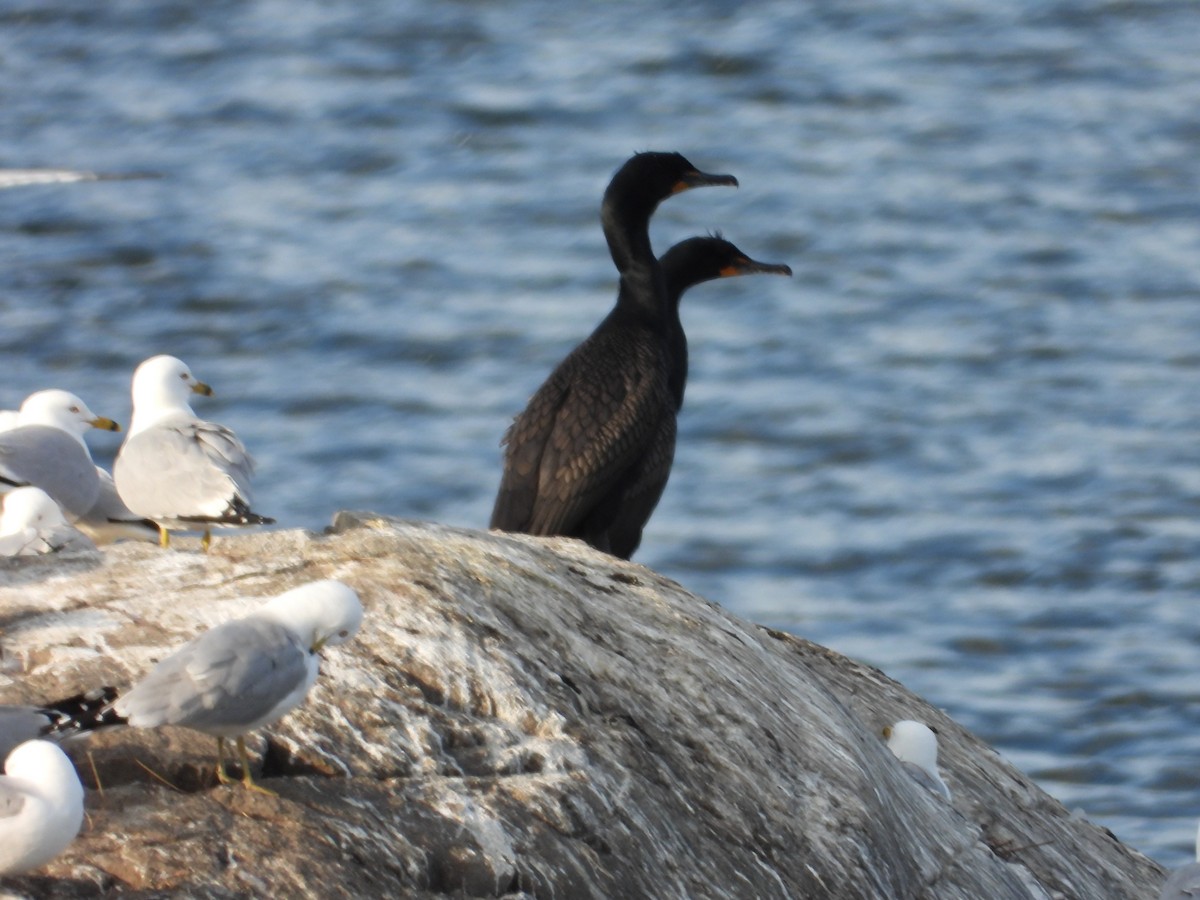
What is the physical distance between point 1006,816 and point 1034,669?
9022 mm

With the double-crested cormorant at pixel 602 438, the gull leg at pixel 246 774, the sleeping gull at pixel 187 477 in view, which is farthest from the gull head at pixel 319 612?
the double-crested cormorant at pixel 602 438

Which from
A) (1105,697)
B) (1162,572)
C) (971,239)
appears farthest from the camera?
(971,239)

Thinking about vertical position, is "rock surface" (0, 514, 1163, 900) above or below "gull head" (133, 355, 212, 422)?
below

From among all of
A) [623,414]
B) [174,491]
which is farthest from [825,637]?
[174,491]

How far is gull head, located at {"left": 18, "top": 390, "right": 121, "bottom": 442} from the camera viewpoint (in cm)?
875

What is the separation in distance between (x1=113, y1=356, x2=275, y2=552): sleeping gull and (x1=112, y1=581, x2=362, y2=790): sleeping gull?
130 centimetres

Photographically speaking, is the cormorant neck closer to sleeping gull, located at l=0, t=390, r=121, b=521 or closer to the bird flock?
the bird flock

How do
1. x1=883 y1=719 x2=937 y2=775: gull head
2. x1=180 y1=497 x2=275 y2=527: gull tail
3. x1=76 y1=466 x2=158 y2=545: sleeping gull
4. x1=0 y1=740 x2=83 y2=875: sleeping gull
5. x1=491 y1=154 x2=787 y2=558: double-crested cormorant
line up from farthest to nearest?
1. x1=491 y1=154 x2=787 y2=558: double-crested cormorant
2. x1=76 y1=466 x2=158 y2=545: sleeping gull
3. x1=883 y1=719 x2=937 y2=775: gull head
4. x1=180 y1=497 x2=275 y2=527: gull tail
5. x1=0 y1=740 x2=83 y2=875: sleeping gull

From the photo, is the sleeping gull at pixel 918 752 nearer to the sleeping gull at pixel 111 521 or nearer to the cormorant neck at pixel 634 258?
the cormorant neck at pixel 634 258

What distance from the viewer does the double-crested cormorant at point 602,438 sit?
873 cm

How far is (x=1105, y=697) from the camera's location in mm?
15523

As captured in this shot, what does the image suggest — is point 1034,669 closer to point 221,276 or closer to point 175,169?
point 221,276

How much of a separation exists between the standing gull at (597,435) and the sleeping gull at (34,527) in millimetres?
2116

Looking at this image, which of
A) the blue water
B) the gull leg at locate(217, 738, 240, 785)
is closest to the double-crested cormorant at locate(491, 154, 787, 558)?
the gull leg at locate(217, 738, 240, 785)
